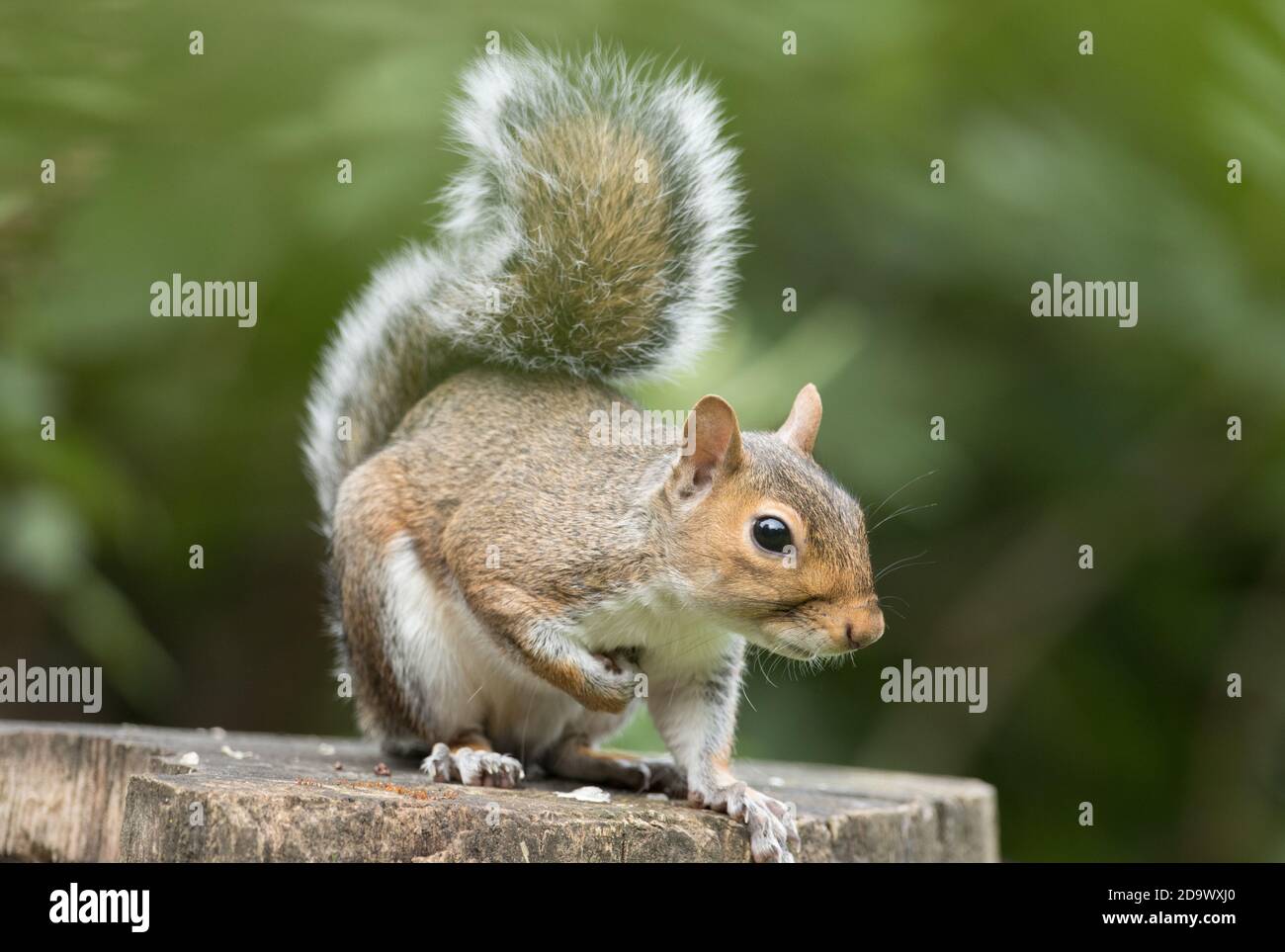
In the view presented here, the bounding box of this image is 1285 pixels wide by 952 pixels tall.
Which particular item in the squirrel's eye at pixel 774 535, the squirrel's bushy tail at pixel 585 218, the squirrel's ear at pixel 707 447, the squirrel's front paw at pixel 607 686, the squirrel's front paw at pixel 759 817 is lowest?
the squirrel's front paw at pixel 759 817

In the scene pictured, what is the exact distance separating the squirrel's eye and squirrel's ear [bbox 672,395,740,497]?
151 millimetres

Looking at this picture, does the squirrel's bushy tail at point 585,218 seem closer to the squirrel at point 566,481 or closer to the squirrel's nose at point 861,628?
the squirrel at point 566,481

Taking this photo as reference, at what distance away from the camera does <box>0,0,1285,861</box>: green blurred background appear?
3854 millimetres

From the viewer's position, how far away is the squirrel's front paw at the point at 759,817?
2.71 m

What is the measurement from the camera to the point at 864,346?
4746mm

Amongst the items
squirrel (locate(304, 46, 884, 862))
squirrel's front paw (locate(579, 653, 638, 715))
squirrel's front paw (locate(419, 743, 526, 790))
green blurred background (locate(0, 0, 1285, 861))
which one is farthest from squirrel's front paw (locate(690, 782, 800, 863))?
green blurred background (locate(0, 0, 1285, 861))

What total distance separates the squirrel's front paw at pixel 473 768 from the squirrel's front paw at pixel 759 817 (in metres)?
0.36

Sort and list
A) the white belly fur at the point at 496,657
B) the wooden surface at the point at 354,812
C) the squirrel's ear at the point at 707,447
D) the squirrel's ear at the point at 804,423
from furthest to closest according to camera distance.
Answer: the squirrel's ear at the point at 804,423
the white belly fur at the point at 496,657
the squirrel's ear at the point at 707,447
the wooden surface at the point at 354,812

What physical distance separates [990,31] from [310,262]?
223 cm

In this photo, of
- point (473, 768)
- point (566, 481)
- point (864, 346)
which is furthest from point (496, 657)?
point (864, 346)

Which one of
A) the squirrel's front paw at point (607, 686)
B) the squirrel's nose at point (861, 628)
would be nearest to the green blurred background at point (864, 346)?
the squirrel's front paw at point (607, 686)

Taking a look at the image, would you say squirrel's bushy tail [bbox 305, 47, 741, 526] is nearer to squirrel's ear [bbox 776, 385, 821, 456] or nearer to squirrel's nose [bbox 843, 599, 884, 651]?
squirrel's ear [bbox 776, 385, 821, 456]
